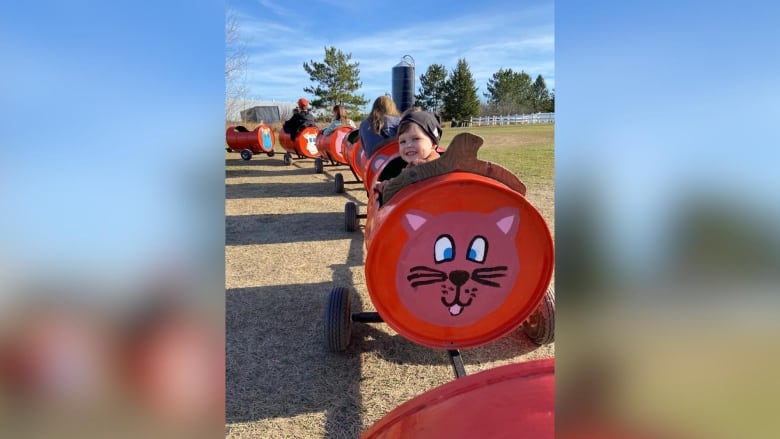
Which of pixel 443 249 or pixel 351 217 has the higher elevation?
pixel 443 249

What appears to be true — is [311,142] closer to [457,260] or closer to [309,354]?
[309,354]

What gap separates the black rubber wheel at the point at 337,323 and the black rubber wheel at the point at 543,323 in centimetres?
116

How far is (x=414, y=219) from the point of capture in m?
2.38

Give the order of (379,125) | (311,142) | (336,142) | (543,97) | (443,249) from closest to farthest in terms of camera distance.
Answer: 1. (543,97)
2. (443,249)
3. (379,125)
4. (336,142)
5. (311,142)

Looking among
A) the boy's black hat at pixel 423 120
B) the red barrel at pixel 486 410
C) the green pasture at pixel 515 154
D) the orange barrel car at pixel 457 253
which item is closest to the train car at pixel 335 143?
the green pasture at pixel 515 154

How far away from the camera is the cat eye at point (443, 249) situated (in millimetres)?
2430

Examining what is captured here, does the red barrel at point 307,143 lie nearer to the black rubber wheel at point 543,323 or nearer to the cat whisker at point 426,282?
the black rubber wheel at point 543,323

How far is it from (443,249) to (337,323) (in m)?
0.99

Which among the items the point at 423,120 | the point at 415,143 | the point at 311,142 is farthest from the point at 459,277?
the point at 311,142
